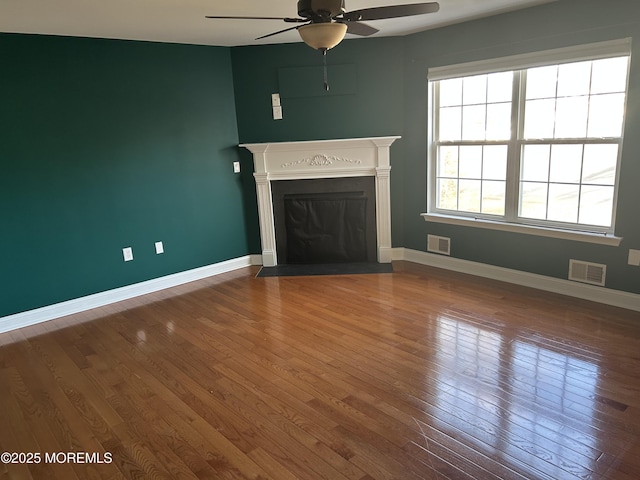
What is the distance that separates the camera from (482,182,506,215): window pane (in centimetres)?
439

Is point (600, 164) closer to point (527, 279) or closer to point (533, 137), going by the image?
point (533, 137)

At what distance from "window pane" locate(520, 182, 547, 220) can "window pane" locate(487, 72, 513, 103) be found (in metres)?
0.83

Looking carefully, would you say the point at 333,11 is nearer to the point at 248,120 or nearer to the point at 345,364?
the point at 345,364

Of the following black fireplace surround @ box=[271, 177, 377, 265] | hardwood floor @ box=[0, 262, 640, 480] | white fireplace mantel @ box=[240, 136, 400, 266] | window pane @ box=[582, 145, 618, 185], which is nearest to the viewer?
hardwood floor @ box=[0, 262, 640, 480]

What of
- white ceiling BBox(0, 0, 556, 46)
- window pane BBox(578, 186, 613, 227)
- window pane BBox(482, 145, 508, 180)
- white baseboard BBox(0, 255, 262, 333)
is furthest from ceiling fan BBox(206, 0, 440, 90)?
white baseboard BBox(0, 255, 262, 333)

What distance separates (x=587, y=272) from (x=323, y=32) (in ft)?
9.92

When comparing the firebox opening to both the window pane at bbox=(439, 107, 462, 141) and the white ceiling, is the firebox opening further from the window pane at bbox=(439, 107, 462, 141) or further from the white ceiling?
the white ceiling

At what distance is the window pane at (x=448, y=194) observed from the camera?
479cm

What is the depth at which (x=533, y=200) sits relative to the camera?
418cm

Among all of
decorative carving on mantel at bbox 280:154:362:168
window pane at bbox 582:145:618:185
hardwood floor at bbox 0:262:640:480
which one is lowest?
hardwood floor at bbox 0:262:640:480

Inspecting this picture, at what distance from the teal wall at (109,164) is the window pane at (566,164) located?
316 centimetres

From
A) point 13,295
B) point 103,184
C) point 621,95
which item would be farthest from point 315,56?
point 13,295

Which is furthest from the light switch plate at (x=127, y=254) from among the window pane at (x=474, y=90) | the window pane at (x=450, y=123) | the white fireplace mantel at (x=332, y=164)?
the window pane at (x=474, y=90)

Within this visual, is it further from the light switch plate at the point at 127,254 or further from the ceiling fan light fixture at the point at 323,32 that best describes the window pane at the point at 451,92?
the light switch plate at the point at 127,254
